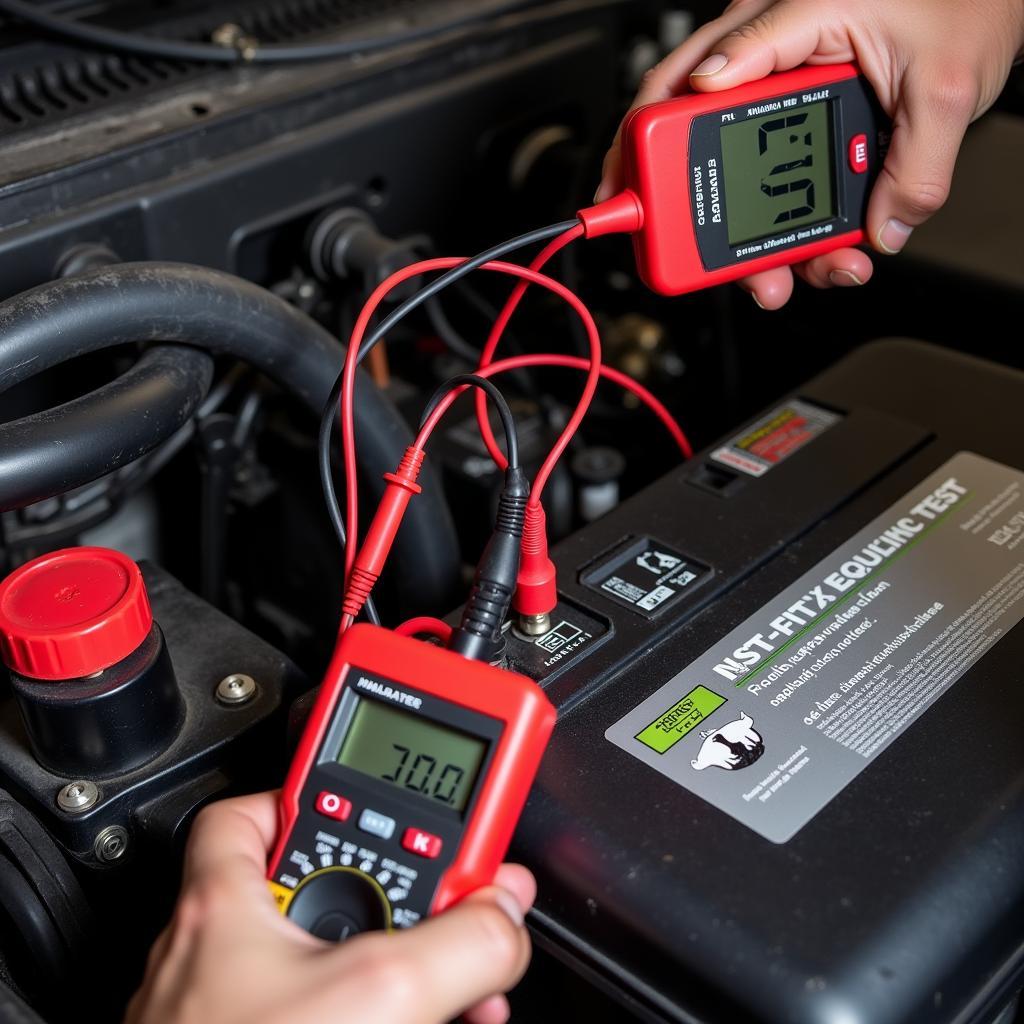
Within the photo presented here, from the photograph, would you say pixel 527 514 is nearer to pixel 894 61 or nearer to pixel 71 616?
pixel 71 616

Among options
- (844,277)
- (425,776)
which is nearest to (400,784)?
(425,776)

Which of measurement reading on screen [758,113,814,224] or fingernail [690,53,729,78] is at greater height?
fingernail [690,53,729,78]

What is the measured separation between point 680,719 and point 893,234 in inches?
15.4

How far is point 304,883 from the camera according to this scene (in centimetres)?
53

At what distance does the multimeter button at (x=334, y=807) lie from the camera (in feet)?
1.77

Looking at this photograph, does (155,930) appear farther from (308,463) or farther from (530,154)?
(530,154)

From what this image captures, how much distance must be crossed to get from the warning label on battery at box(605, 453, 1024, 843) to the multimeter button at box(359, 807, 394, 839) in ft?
0.39

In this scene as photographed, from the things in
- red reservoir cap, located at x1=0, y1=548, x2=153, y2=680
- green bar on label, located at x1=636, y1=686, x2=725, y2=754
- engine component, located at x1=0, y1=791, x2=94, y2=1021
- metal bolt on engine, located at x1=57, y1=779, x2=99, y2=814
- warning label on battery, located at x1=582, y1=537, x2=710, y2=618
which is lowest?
engine component, located at x1=0, y1=791, x2=94, y2=1021

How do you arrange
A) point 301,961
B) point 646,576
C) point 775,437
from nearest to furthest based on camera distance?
point 301,961
point 646,576
point 775,437

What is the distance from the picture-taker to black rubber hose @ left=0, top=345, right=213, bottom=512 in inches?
23.3

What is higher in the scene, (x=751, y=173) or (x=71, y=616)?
(x=751, y=173)

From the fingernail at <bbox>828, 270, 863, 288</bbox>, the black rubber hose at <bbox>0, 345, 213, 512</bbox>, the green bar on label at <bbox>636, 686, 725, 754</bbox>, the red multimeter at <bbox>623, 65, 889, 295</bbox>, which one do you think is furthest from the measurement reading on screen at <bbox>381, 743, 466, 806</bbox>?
the fingernail at <bbox>828, 270, 863, 288</bbox>

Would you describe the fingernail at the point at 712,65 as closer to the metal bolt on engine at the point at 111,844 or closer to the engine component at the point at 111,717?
the engine component at the point at 111,717

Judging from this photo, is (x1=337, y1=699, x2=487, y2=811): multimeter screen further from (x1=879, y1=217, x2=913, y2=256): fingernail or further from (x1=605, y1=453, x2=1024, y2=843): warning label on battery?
(x1=879, y1=217, x2=913, y2=256): fingernail
